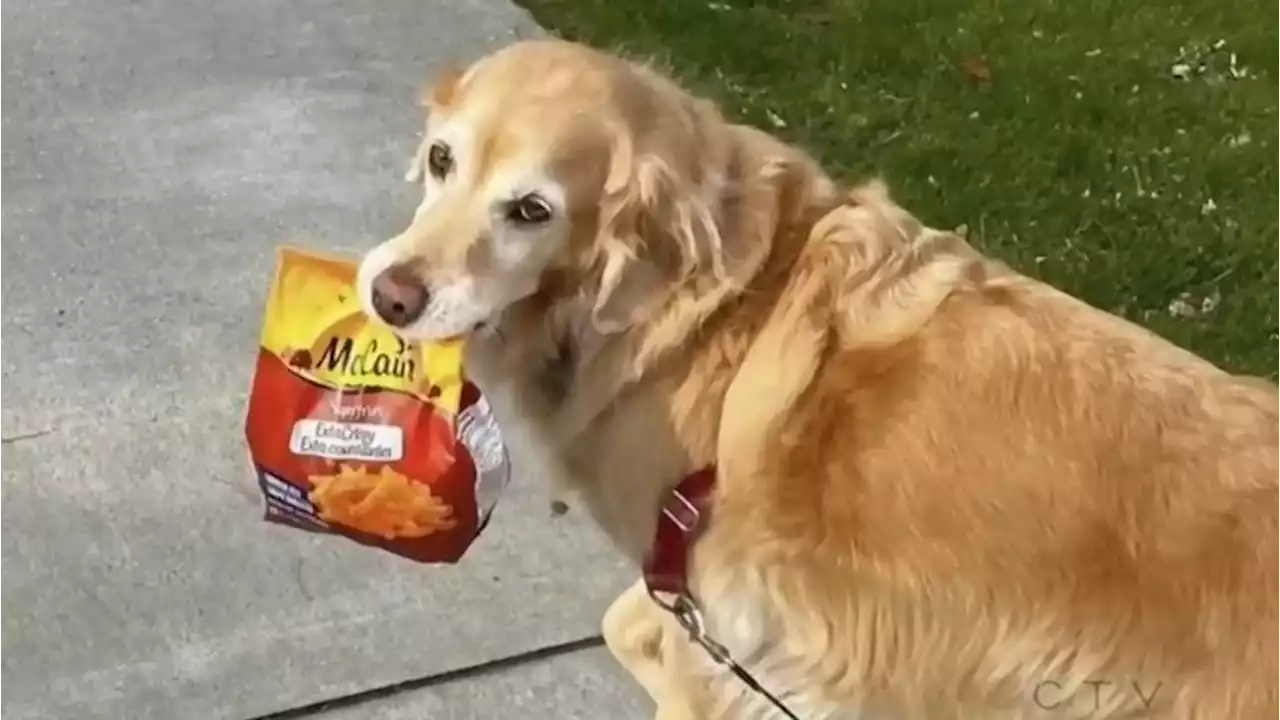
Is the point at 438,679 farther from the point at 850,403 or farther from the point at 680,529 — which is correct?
the point at 850,403

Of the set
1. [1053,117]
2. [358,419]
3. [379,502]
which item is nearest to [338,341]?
[358,419]

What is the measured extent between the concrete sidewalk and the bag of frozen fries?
0.44m

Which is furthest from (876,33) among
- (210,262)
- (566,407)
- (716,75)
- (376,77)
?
(566,407)

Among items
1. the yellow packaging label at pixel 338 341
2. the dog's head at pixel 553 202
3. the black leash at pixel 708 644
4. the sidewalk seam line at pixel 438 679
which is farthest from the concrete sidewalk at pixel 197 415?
the dog's head at pixel 553 202

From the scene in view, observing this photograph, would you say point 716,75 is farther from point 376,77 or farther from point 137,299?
point 137,299

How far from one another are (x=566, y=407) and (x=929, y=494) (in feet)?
1.44

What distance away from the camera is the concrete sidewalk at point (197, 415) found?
239 cm

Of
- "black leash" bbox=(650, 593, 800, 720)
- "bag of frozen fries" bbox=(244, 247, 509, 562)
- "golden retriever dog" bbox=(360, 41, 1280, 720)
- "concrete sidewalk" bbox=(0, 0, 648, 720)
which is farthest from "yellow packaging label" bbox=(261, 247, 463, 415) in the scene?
"concrete sidewalk" bbox=(0, 0, 648, 720)

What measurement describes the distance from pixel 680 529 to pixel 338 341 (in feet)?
1.58

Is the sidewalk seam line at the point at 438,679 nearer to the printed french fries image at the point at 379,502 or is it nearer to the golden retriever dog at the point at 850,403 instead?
the printed french fries image at the point at 379,502

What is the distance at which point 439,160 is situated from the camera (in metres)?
1.85

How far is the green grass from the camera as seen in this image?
3.40 metres

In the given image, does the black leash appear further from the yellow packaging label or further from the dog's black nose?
the dog's black nose

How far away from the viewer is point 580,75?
1.83 metres
